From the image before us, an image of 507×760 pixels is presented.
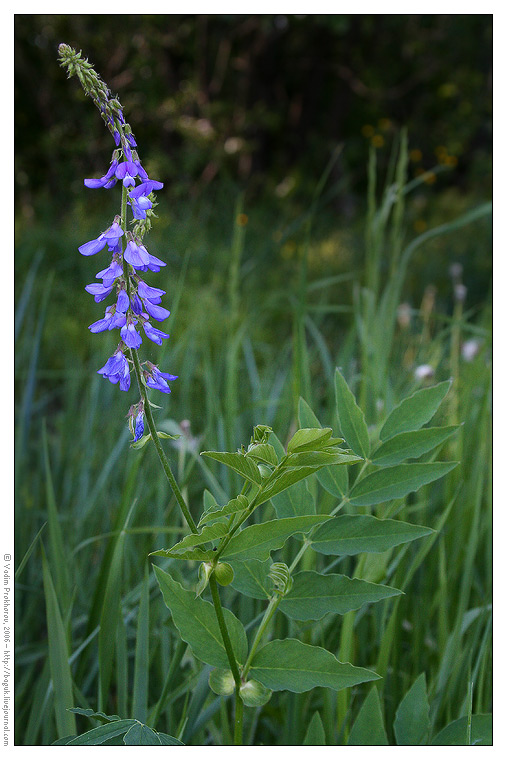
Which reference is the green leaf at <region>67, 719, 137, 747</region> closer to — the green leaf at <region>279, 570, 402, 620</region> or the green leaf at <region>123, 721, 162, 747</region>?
the green leaf at <region>123, 721, 162, 747</region>

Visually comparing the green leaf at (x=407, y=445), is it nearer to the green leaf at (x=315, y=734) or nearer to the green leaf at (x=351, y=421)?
the green leaf at (x=351, y=421)

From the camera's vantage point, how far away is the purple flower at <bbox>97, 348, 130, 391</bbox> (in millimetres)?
407

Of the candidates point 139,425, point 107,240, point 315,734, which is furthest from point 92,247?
point 315,734

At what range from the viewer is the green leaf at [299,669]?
46 cm

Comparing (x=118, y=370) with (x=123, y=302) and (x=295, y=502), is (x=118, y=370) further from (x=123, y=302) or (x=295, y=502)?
(x=295, y=502)

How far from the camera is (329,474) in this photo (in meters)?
0.57

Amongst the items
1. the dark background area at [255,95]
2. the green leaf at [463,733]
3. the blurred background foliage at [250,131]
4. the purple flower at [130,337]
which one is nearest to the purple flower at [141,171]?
the purple flower at [130,337]

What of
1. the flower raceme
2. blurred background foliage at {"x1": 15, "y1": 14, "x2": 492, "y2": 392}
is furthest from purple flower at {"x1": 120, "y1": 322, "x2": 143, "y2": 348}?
blurred background foliage at {"x1": 15, "y1": 14, "x2": 492, "y2": 392}

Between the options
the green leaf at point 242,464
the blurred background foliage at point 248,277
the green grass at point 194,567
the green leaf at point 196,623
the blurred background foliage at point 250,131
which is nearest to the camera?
the green leaf at point 242,464

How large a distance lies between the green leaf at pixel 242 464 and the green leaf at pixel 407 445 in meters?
0.19

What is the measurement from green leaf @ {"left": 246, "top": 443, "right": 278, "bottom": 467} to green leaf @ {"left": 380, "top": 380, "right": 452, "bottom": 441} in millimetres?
186

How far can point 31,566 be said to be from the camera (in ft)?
3.16

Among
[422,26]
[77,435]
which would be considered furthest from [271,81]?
[77,435]

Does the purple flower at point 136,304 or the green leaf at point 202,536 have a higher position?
the purple flower at point 136,304
